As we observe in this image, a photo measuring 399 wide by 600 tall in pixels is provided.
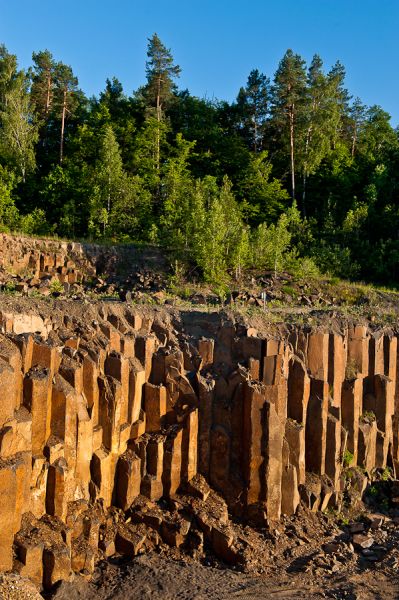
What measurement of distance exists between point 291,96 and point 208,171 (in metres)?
6.67

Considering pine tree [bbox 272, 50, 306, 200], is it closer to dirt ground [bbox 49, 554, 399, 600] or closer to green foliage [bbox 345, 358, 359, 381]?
green foliage [bbox 345, 358, 359, 381]

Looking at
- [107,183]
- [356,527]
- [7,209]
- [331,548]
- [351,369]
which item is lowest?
[331,548]

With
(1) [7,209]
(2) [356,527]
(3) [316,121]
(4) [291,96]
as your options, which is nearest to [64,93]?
(1) [7,209]

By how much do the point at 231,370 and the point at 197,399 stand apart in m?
1.11

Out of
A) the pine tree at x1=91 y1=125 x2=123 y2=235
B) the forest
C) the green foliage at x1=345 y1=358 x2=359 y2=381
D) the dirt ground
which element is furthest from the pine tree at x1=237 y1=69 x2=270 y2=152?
the dirt ground

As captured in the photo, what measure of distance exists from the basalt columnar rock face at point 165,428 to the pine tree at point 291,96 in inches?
840

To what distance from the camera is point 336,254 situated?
2786cm

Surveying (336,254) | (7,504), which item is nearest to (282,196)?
(336,254)

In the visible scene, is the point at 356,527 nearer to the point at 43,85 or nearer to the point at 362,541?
the point at 362,541

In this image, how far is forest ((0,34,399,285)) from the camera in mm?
26547

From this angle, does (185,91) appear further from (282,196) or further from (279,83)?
(282,196)

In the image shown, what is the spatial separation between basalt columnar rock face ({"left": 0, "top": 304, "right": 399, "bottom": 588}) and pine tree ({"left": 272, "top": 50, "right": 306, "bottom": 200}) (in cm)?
2133

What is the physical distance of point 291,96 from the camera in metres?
33.2

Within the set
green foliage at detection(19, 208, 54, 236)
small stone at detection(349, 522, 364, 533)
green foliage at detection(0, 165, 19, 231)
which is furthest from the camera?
green foliage at detection(0, 165, 19, 231)
